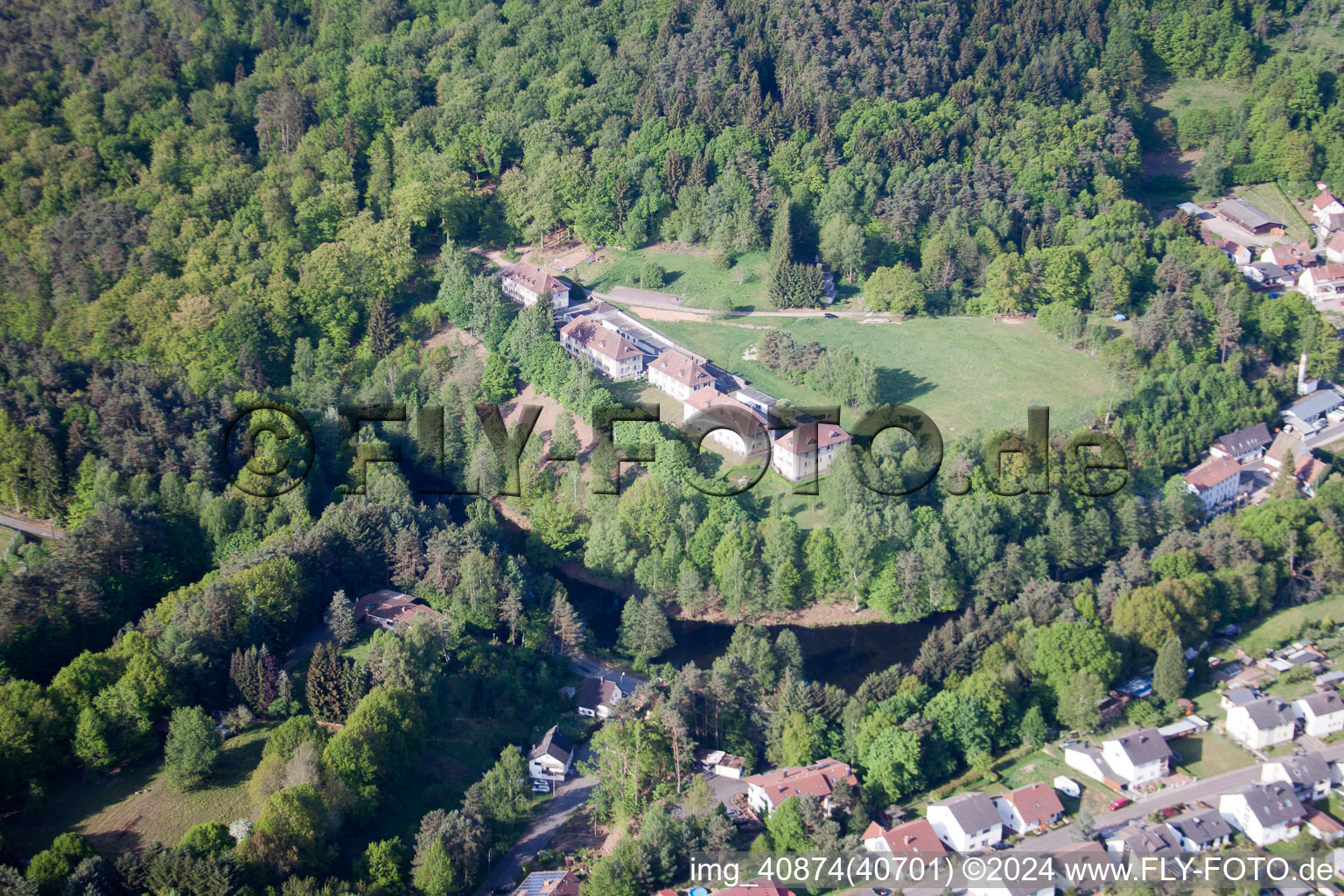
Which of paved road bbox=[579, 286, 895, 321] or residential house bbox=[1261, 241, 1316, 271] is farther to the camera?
residential house bbox=[1261, 241, 1316, 271]

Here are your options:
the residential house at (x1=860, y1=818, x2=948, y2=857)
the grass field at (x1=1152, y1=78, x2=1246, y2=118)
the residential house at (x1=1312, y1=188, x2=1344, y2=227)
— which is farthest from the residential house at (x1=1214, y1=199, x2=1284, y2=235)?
the residential house at (x1=860, y1=818, x2=948, y2=857)

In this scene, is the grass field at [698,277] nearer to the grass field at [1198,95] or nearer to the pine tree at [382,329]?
the pine tree at [382,329]

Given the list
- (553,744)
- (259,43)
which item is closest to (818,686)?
(553,744)

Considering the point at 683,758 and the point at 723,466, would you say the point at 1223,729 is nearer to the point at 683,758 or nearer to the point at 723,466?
the point at 683,758

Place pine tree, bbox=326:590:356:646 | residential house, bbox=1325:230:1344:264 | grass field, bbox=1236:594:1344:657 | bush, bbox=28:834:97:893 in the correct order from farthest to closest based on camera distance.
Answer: residential house, bbox=1325:230:1344:264, grass field, bbox=1236:594:1344:657, pine tree, bbox=326:590:356:646, bush, bbox=28:834:97:893

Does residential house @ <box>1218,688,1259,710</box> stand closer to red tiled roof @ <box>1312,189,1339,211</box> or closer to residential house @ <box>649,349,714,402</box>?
residential house @ <box>649,349,714,402</box>

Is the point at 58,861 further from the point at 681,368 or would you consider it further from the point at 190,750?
the point at 681,368
